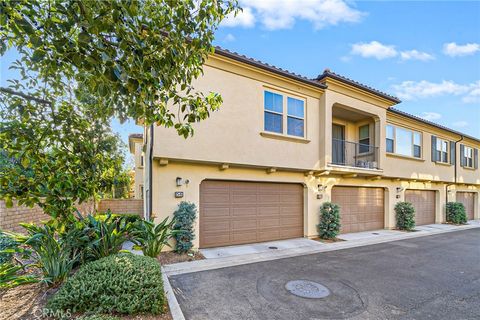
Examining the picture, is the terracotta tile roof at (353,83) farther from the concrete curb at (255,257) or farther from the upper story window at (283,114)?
the concrete curb at (255,257)

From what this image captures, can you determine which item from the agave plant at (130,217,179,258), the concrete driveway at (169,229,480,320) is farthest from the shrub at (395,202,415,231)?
the agave plant at (130,217,179,258)

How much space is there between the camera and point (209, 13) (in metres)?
3.37

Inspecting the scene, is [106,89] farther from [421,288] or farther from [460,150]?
[460,150]

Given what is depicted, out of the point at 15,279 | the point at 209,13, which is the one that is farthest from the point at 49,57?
the point at 15,279

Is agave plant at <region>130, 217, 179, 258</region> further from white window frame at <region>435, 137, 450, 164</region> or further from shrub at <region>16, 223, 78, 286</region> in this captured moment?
white window frame at <region>435, 137, 450, 164</region>

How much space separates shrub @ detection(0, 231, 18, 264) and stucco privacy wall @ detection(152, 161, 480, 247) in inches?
130

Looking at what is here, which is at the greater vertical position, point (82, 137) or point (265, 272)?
point (82, 137)

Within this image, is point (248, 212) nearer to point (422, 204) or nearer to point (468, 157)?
point (422, 204)

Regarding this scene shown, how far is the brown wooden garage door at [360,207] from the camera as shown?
1172 cm

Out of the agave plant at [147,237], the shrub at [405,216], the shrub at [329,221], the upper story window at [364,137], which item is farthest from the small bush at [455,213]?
the agave plant at [147,237]

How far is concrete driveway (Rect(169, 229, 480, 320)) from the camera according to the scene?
4.42 m

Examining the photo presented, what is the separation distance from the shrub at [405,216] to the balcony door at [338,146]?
4455 millimetres

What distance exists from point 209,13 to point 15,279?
17.7 ft

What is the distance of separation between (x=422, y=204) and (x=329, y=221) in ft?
31.9
